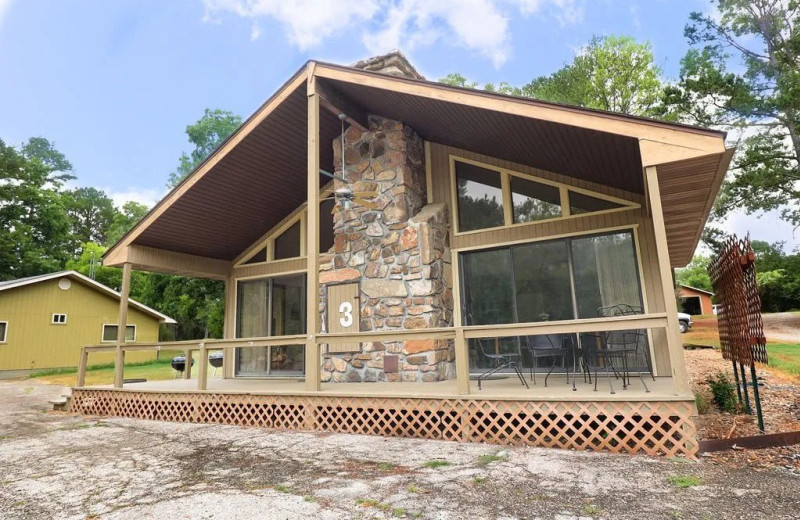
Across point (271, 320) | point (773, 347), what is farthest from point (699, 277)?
point (271, 320)

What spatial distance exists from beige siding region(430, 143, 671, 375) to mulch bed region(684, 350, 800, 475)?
882 millimetres

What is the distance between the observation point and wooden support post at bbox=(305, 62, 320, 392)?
5.41 m

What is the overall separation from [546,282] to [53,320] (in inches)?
706

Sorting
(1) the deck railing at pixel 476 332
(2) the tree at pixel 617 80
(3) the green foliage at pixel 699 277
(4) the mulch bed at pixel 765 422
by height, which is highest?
(2) the tree at pixel 617 80

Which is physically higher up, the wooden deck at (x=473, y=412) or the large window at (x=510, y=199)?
the large window at (x=510, y=199)

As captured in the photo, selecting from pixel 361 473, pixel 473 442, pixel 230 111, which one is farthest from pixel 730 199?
pixel 230 111

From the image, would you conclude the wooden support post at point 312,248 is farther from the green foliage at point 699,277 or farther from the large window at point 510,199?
the green foliage at point 699,277

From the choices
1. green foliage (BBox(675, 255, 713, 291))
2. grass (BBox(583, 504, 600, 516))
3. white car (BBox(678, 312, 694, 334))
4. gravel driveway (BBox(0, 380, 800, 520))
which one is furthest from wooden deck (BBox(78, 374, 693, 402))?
green foliage (BBox(675, 255, 713, 291))

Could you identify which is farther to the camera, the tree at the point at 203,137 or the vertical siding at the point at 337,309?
the tree at the point at 203,137

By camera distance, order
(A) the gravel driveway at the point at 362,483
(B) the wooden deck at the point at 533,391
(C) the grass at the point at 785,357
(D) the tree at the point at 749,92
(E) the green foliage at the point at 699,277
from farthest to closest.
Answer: (E) the green foliage at the point at 699,277 < (D) the tree at the point at 749,92 < (C) the grass at the point at 785,357 < (B) the wooden deck at the point at 533,391 < (A) the gravel driveway at the point at 362,483

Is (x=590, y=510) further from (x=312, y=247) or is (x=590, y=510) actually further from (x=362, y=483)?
(x=312, y=247)

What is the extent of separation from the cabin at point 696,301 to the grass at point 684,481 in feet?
93.1

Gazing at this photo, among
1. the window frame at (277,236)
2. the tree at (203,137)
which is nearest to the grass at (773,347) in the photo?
the window frame at (277,236)

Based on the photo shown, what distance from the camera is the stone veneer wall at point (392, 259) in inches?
259
